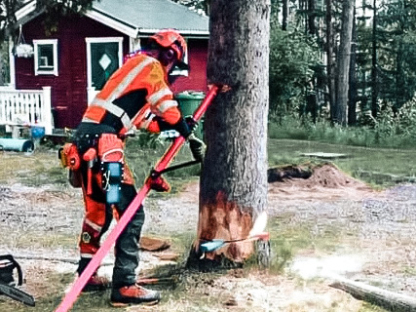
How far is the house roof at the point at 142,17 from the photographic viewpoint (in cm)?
1733

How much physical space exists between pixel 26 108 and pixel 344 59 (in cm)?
937

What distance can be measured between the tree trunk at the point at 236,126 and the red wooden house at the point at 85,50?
1227cm

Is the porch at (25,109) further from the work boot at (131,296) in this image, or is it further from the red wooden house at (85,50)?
the work boot at (131,296)

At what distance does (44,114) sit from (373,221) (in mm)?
10609

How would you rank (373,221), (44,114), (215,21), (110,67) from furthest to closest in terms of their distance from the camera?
(110,67) < (44,114) < (373,221) < (215,21)

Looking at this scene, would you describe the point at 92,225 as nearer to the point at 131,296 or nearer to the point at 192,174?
the point at 131,296

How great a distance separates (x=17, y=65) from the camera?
1944 centimetres

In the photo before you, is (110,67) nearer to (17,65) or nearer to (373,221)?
(17,65)

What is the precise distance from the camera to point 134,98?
4559 millimetres

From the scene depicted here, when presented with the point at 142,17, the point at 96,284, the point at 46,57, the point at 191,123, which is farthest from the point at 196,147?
the point at 46,57

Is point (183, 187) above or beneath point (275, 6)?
beneath

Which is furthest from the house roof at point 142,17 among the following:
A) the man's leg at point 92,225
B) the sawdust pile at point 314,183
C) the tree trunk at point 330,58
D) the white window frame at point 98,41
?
the man's leg at point 92,225

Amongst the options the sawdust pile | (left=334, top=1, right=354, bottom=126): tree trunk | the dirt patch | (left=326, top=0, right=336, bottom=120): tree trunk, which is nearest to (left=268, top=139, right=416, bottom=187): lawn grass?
the sawdust pile

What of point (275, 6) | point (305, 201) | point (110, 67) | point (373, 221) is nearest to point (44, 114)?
point (110, 67)
